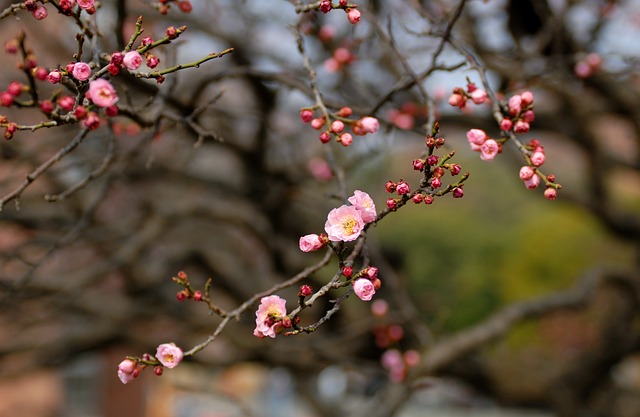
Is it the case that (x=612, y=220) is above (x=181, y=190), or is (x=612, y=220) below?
below

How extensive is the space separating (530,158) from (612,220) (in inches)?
200

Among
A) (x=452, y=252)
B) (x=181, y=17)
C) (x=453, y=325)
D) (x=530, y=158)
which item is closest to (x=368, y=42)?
(x=181, y=17)

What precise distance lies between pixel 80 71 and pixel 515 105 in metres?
1.18

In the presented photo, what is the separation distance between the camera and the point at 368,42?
4.55m

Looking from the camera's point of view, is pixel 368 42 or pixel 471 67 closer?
pixel 471 67

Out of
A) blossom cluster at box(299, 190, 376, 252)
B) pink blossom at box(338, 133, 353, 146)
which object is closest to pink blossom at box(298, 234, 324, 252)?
blossom cluster at box(299, 190, 376, 252)

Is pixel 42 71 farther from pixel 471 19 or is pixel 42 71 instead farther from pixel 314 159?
pixel 314 159

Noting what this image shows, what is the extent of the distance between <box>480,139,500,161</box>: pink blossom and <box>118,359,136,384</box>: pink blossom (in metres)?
1.07

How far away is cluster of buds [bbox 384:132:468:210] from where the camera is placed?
63.9 inches

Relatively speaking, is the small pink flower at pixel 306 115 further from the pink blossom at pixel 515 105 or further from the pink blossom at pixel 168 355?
the pink blossom at pixel 168 355

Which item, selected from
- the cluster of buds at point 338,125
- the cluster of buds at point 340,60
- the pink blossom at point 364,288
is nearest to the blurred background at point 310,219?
the cluster of buds at point 340,60

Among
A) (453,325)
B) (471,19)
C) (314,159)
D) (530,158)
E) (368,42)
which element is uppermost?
(471,19)

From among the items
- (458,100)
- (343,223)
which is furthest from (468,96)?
(343,223)

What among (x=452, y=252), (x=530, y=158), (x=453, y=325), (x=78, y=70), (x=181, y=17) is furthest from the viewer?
(x=452, y=252)
